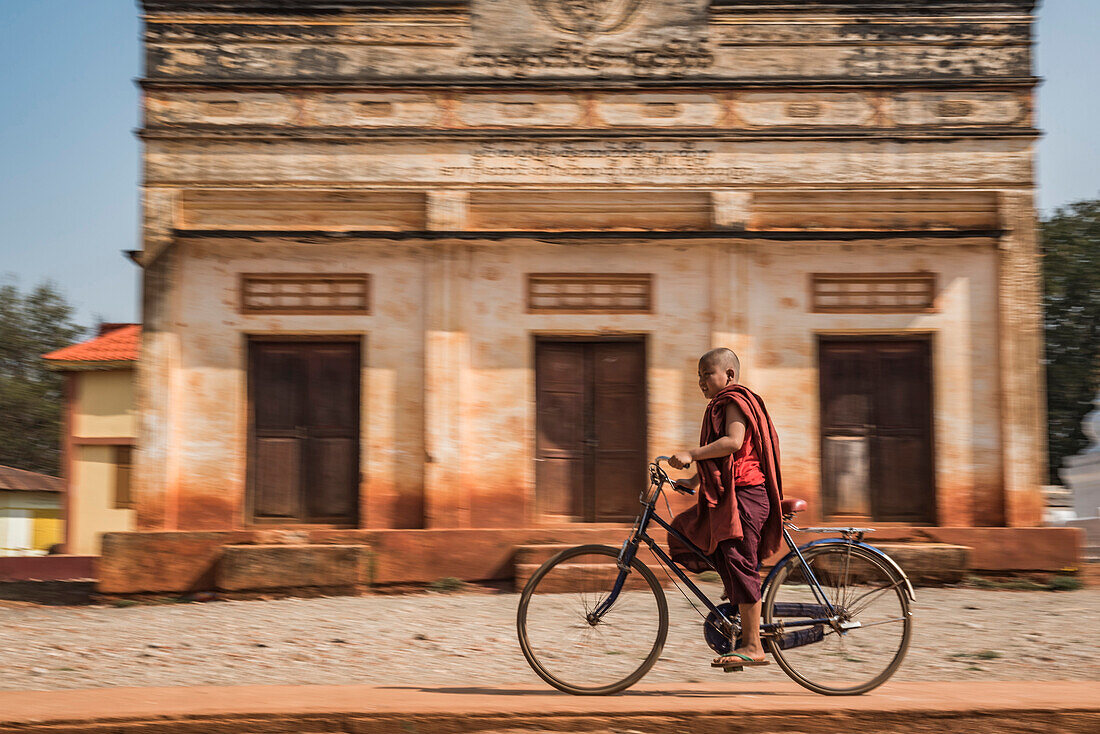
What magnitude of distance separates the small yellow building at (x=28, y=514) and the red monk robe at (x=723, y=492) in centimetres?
2043

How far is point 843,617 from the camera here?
4.97m

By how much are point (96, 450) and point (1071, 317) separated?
19.4 meters

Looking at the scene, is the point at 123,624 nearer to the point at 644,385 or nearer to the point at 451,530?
the point at 451,530

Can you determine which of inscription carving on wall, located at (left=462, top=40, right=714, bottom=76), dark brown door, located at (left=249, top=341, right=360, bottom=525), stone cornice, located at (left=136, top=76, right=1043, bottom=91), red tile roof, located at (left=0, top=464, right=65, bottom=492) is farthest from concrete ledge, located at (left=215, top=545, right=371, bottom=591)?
red tile roof, located at (left=0, top=464, right=65, bottom=492)

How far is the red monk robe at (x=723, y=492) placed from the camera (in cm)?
484

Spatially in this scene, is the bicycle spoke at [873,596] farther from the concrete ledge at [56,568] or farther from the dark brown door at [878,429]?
the concrete ledge at [56,568]

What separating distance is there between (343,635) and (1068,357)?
19.0 meters

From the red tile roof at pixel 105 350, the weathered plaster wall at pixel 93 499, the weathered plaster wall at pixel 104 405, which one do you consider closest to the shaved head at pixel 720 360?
the red tile roof at pixel 105 350

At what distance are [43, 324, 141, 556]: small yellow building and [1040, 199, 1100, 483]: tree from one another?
59.7ft

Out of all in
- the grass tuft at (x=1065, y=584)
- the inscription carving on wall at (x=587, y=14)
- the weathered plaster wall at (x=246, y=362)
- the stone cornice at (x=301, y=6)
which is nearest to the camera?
the grass tuft at (x=1065, y=584)

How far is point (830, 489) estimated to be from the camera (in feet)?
35.7

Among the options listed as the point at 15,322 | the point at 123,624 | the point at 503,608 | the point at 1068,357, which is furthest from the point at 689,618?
the point at 15,322

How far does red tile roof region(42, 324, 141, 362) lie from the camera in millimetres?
17812

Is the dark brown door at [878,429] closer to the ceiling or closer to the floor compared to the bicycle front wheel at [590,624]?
closer to the ceiling
